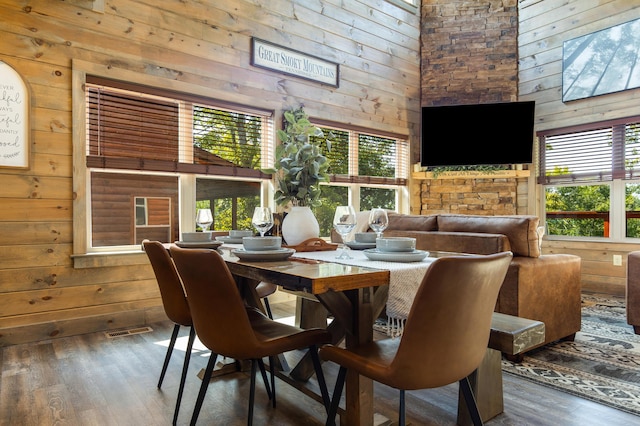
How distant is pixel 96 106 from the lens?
3.45 metres

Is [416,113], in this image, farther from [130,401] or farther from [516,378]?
[130,401]

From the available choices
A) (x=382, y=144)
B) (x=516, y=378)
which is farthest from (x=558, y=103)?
(x=516, y=378)

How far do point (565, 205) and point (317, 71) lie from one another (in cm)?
361

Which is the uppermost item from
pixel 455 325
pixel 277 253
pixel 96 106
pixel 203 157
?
pixel 96 106

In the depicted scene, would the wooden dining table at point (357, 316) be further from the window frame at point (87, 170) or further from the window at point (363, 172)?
the window at point (363, 172)

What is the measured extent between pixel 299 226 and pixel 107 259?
80.5 inches

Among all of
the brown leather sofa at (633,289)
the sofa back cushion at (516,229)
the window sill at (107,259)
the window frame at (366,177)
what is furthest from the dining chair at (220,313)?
the window frame at (366,177)

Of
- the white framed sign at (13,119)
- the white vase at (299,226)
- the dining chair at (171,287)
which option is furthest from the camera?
the white framed sign at (13,119)

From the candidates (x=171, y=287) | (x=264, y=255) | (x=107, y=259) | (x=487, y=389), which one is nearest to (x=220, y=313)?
(x=264, y=255)

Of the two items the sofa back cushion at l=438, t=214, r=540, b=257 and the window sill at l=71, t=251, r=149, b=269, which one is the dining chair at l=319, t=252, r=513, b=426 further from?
the window sill at l=71, t=251, r=149, b=269

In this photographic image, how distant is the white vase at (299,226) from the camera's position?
2.17m

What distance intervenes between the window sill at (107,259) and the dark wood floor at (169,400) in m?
0.79

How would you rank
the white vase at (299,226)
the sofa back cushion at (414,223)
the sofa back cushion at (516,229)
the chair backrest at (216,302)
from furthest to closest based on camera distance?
the sofa back cushion at (414,223), the sofa back cushion at (516,229), the white vase at (299,226), the chair backrest at (216,302)

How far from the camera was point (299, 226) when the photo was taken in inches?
85.6
